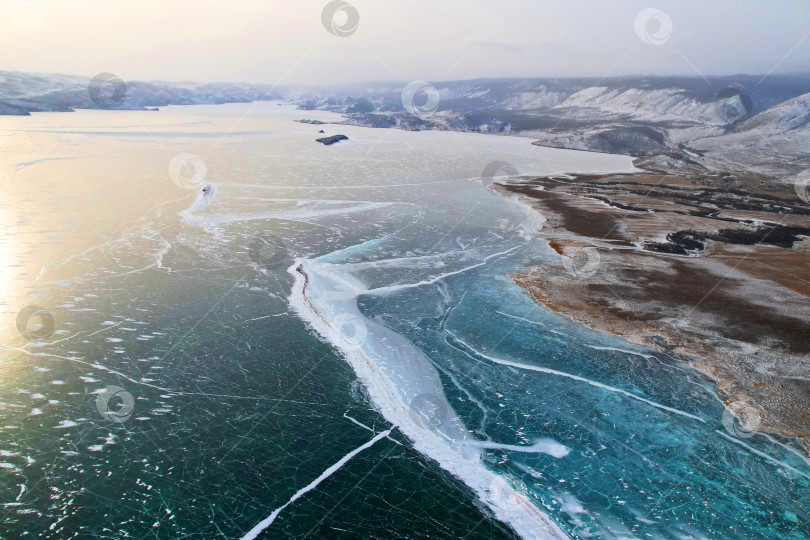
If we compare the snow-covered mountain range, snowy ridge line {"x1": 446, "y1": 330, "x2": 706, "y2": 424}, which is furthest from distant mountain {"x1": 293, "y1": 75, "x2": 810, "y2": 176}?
snowy ridge line {"x1": 446, "y1": 330, "x2": 706, "y2": 424}

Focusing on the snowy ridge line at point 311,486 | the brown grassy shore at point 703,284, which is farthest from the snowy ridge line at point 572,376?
the snowy ridge line at point 311,486

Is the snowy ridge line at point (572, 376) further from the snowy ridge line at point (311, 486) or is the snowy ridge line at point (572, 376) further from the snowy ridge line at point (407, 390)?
the snowy ridge line at point (311, 486)

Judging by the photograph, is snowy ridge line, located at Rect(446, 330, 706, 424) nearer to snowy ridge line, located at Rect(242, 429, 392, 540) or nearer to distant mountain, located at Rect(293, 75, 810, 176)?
snowy ridge line, located at Rect(242, 429, 392, 540)

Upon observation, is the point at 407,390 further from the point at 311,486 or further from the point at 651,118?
the point at 651,118

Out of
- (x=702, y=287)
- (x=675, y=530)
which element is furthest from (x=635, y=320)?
(x=675, y=530)

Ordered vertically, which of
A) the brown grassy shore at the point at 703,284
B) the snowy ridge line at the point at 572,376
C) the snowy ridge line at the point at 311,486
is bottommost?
the snowy ridge line at the point at 311,486

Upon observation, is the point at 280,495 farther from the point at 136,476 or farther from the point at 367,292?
the point at 367,292
